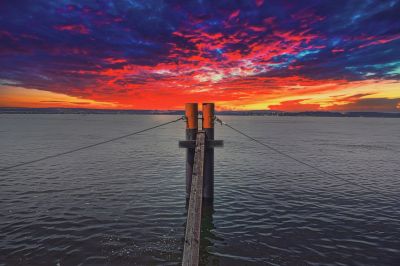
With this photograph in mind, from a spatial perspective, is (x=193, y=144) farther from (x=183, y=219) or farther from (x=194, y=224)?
(x=194, y=224)

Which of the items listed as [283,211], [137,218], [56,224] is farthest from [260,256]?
[56,224]

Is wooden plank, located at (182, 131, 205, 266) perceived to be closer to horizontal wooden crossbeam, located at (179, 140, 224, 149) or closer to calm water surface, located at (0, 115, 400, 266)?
horizontal wooden crossbeam, located at (179, 140, 224, 149)

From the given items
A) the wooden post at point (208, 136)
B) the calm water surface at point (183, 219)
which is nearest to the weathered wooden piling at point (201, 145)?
the wooden post at point (208, 136)

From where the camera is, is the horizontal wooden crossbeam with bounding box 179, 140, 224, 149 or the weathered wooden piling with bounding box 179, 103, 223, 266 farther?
the horizontal wooden crossbeam with bounding box 179, 140, 224, 149

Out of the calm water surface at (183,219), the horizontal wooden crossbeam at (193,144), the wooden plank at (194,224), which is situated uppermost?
the horizontal wooden crossbeam at (193,144)

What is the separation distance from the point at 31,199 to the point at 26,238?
5.53 m

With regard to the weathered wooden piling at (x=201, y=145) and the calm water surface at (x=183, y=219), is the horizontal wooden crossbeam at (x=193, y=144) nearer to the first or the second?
the weathered wooden piling at (x=201, y=145)

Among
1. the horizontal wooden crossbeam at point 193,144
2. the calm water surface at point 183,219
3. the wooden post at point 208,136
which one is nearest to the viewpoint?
the calm water surface at point 183,219

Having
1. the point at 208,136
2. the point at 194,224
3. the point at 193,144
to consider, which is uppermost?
the point at 208,136

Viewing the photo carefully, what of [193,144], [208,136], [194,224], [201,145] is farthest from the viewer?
[208,136]

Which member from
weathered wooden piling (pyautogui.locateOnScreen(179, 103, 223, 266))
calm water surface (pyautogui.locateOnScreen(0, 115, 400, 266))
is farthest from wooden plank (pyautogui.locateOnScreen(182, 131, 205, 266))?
calm water surface (pyautogui.locateOnScreen(0, 115, 400, 266))

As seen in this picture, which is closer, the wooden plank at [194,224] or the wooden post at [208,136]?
the wooden plank at [194,224]

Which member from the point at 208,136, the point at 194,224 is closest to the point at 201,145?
the point at 208,136

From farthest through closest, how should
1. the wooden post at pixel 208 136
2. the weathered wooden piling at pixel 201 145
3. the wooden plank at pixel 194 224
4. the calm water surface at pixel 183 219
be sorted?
the wooden post at pixel 208 136, the weathered wooden piling at pixel 201 145, the calm water surface at pixel 183 219, the wooden plank at pixel 194 224
